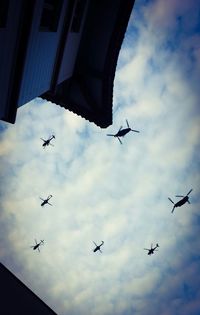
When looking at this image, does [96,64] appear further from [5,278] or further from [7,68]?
[5,278]

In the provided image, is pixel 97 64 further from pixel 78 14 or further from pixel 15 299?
pixel 15 299

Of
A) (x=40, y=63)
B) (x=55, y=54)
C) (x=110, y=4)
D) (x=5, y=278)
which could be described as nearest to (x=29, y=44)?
(x=40, y=63)

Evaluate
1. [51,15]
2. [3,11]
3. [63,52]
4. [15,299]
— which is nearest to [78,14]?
[63,52]

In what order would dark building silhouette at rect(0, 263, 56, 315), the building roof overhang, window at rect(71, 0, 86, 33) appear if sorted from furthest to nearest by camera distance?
dark building silhouette at rect(0, 263, 56, 315)
the building roof overhang
window at rect(71, 0, 86, 33)

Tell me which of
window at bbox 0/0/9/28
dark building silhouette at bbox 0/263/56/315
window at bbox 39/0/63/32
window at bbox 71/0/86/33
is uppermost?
window at bbox 71/0/86/33

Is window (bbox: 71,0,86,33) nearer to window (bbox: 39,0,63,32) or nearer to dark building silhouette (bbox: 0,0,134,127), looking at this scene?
dark building silhouette (bbox: 0,0,134,127)

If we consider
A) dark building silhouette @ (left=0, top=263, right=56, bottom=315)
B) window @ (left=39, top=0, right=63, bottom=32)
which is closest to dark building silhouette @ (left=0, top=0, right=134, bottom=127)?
window @ (left=39, top=0, right=63, bottom=32)

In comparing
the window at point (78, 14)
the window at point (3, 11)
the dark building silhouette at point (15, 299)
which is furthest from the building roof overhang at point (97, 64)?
the dark building silhouette at point (15, 299)
